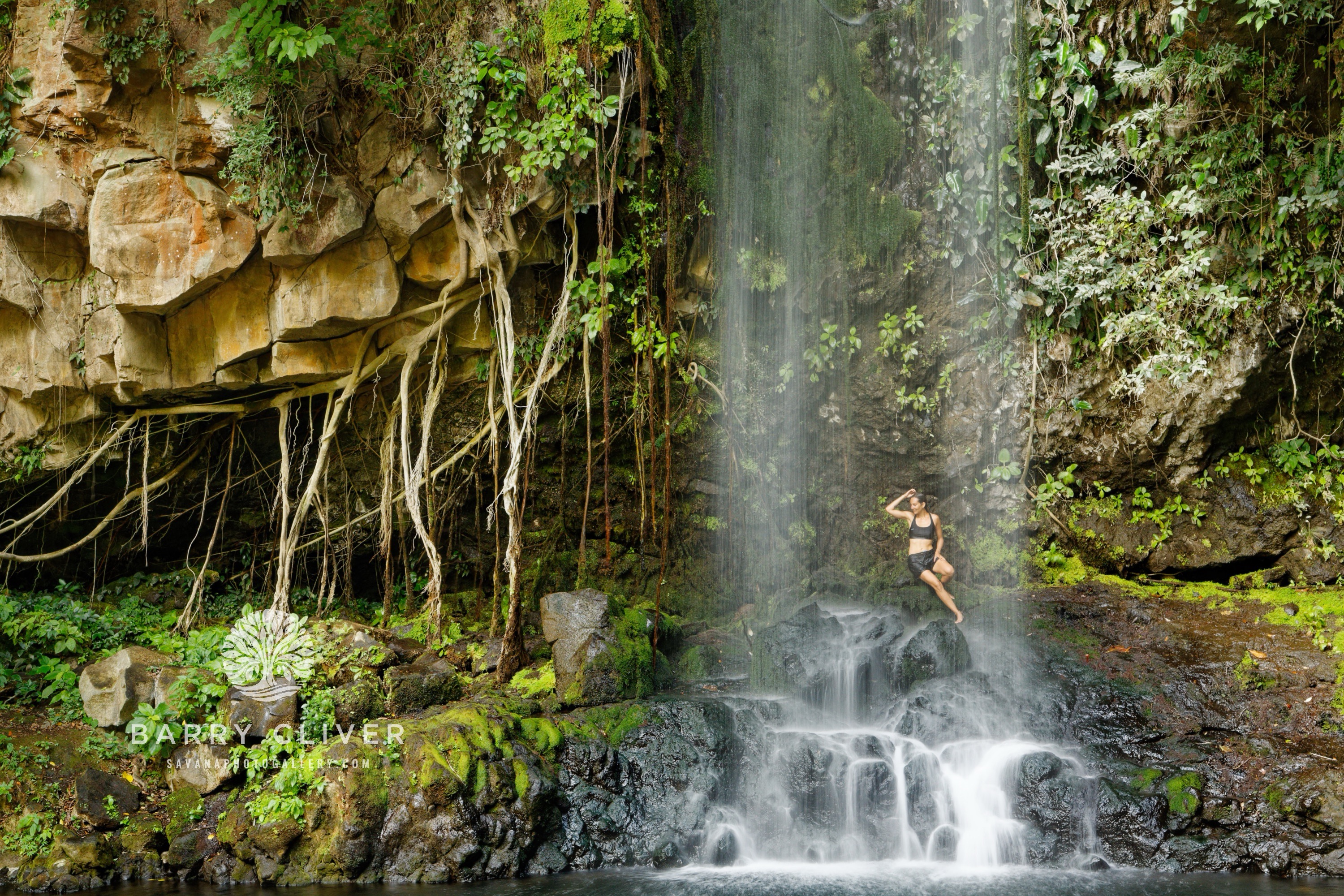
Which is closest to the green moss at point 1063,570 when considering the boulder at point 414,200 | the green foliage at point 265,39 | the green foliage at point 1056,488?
the green foliage at point 1056,488

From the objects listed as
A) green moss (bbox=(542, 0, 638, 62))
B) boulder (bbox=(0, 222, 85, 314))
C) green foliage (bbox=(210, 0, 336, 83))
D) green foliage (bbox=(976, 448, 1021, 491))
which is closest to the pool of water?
green foliage (bbox=(976, 448, 1021, 491))

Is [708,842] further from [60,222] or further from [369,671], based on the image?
[60,222]

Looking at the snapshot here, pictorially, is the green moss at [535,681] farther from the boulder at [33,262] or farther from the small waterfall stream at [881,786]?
the boulder at [33,262]

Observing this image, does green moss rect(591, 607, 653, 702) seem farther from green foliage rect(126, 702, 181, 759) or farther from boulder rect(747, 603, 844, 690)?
green foliage rect(126, 702, 181, 759)

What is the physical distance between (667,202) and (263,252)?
3192 mm

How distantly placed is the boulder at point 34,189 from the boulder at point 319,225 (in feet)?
4.68

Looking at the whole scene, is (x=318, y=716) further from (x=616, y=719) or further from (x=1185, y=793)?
(x=1185, y=793)

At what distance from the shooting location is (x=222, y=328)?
6742 millimetres

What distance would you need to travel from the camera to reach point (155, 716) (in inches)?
221

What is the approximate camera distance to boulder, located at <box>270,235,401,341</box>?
660 cm

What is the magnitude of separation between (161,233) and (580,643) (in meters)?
4.33

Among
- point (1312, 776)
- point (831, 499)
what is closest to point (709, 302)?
point (831, 499)

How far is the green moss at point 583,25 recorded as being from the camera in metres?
6.30

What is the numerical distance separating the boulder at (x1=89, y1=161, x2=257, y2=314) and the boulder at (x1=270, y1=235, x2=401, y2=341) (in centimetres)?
43
